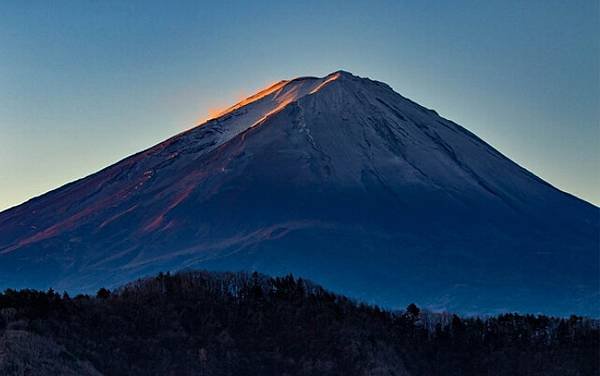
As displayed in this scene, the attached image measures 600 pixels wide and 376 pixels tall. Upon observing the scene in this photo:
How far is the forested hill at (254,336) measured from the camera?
172 ft

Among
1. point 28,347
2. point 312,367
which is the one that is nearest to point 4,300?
point 28,347

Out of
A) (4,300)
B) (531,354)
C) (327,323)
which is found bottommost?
(531,354)

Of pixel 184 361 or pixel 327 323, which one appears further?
pixel 327 323

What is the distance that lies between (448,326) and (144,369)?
1903 cm

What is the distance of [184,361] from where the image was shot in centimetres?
5516

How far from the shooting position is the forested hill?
52.5m

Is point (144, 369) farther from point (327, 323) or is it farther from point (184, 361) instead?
point (327, 323)

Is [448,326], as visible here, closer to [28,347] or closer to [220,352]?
[220,352]

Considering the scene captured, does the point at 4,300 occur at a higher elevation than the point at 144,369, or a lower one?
higher

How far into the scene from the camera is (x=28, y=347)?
49.8 m

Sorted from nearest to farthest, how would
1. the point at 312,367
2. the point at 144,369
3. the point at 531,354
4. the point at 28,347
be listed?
the point at 28,347
the point at 144,369
the point at 312,367
the point at 531,354

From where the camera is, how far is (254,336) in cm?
5928

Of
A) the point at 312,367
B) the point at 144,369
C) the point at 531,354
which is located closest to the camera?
the point at 144,369

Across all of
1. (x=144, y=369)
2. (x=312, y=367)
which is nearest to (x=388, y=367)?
(x=312, y=367)
